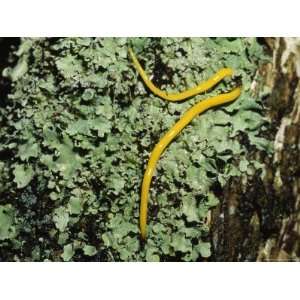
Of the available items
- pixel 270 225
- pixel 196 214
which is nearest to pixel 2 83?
pixel 196 214

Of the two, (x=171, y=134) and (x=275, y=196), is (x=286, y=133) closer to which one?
(x=275, y=196)

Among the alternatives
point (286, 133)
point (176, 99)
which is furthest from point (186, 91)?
point (286, 133)

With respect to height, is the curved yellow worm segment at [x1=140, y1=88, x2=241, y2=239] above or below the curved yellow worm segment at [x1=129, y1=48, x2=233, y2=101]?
below

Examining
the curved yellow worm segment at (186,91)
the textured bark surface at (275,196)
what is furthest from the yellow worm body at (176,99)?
the textured bark surface at (275,196)

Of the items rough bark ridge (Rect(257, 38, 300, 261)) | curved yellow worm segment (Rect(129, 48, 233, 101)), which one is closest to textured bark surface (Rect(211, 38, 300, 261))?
rough bark ridge (Rect(257, 38, 300, 261))

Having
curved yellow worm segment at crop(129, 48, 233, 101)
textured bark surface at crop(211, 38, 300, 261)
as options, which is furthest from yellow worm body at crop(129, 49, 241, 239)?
textured bark surface at crop(211, 38, 300, 261)

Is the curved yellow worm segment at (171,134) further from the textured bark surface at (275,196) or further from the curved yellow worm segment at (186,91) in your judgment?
the textured bark surface at (275,196)

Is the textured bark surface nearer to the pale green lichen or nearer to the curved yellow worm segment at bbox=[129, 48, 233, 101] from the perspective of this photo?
the pale green lichen
